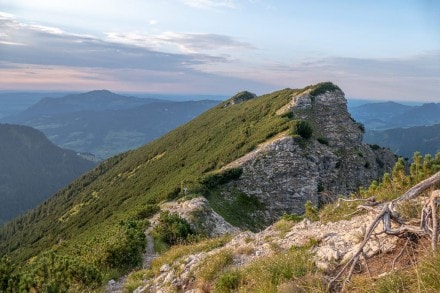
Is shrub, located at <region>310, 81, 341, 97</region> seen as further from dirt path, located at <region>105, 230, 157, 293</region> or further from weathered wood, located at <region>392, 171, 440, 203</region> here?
weathered wood, located at <region>392, 171, 440, 203</region>

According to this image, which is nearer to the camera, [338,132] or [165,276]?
[165,276]

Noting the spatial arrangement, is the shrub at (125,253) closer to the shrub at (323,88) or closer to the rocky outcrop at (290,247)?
the rocky outcrop at (290,247)

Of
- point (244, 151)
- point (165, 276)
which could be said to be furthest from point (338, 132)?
point (165, 276)

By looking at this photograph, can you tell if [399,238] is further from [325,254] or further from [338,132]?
[338,132]

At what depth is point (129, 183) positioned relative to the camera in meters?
78.3

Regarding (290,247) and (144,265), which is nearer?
(290,247)

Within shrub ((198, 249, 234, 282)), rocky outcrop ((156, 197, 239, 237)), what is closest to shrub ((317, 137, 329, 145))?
rocky outcrop ((156, 197, 239, 237))

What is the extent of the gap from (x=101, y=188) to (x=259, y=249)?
93.8 m

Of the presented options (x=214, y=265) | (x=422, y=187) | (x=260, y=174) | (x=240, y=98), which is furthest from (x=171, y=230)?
(x=240, y=98)

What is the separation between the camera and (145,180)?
70.2 metres

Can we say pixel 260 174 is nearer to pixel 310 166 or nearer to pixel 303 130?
pixel 310 166

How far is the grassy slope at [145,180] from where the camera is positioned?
3847cm

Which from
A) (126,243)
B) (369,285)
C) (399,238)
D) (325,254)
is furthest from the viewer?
(126,243)

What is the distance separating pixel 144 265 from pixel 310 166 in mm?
26974
